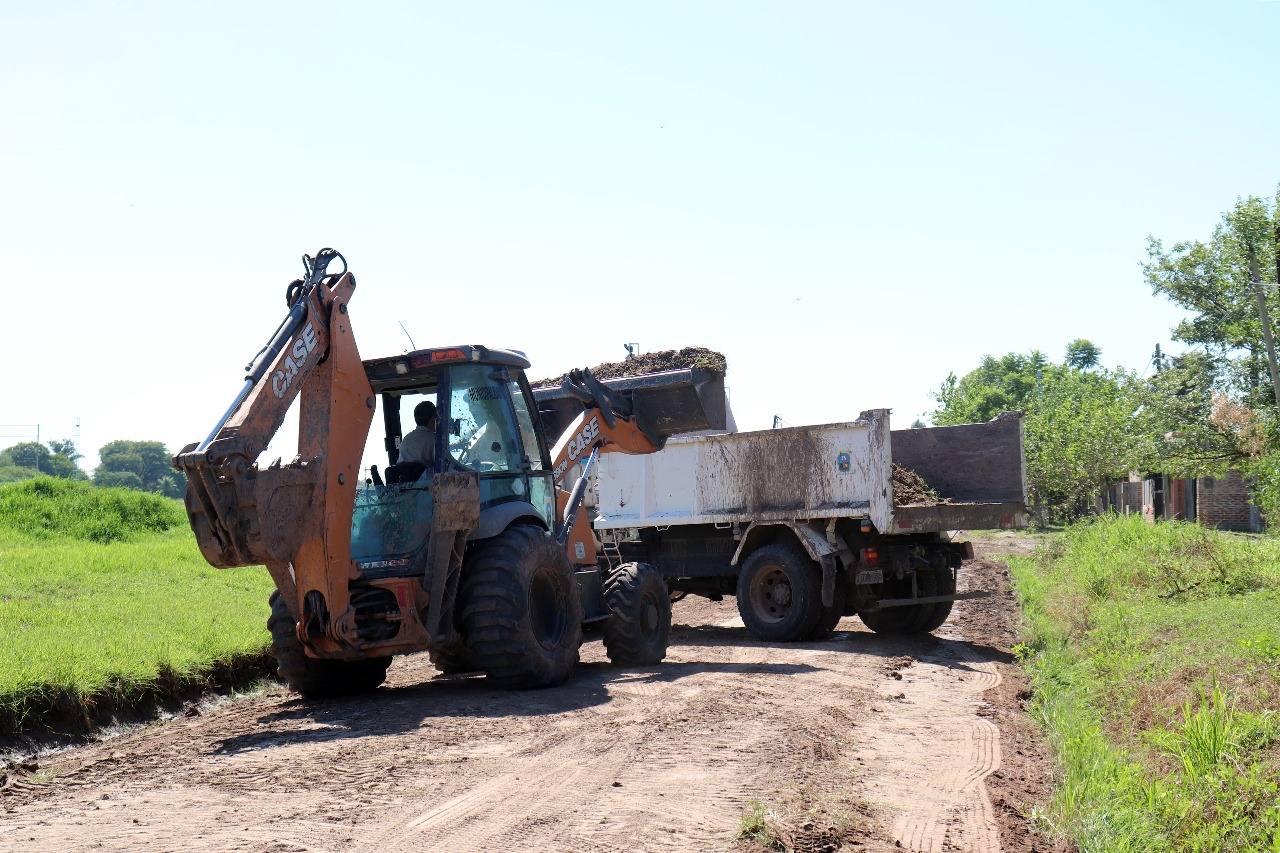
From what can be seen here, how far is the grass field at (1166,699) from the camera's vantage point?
573 cm

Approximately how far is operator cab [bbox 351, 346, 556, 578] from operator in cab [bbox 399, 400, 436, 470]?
8 centimetres

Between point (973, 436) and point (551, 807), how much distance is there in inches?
387

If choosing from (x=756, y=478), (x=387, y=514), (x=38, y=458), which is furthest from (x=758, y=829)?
(x=38, y=458)

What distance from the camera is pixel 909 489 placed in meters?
14.2

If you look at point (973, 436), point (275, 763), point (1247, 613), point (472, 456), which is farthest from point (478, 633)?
point (973, 436)

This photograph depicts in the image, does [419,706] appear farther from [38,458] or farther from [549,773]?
[38,458]

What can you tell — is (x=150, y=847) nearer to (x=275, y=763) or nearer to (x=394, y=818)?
(x=394, y=818)

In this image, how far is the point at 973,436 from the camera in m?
14.5

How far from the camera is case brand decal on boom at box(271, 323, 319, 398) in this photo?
27.1 ft

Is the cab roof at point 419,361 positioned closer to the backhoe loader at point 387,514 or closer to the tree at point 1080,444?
the backhoe loader at point 387,514

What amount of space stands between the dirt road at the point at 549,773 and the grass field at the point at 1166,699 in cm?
48

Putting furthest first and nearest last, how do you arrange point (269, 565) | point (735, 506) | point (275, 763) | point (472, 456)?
point (735, 506), point (472, 456), point (269, 565), point (275, 763)

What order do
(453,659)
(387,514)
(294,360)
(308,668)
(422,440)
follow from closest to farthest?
1. (294,360)
2. (308,668)
3. (387,514)
4. (422,440)
5. (453,659)

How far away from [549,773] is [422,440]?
158 inches
